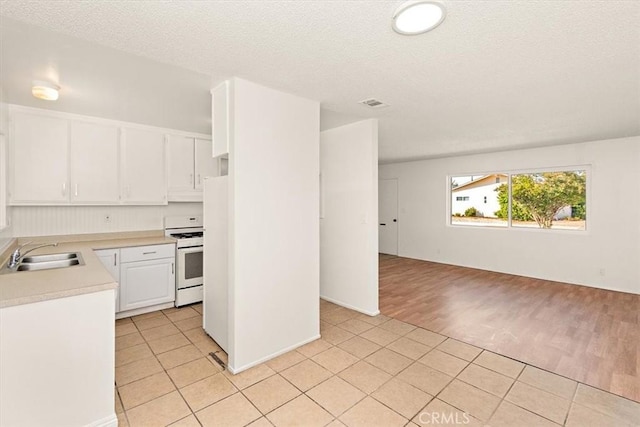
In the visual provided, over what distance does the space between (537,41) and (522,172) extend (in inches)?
177

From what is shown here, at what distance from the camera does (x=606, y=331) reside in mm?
3209

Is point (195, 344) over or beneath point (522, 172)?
beneath

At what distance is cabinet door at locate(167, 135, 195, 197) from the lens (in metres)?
4.11

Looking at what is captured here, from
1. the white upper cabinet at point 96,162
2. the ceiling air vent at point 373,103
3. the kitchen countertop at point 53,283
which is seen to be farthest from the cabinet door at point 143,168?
the ceiling air vent at point 373,103

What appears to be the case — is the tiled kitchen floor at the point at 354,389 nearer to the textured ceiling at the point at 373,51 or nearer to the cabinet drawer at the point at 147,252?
the cabinet drawer at the point at 147,252

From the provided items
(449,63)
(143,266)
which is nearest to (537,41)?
(449,63)

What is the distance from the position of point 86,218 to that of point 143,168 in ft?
3.04

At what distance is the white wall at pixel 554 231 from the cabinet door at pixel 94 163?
19.5 ft

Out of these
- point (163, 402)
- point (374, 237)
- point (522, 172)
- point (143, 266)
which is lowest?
point (163, 402)

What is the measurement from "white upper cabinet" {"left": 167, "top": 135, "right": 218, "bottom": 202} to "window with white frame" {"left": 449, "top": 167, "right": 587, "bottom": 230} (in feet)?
16.8

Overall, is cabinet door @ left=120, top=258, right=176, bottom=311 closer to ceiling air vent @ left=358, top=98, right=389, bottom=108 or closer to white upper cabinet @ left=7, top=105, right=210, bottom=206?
white upper cabinet @ left=7, top=105, right=210, bottom=206

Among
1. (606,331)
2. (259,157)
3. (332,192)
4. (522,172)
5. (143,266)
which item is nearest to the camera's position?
(259,157)

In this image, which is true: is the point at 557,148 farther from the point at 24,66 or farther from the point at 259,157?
the point at 24,66

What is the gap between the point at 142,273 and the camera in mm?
3576
